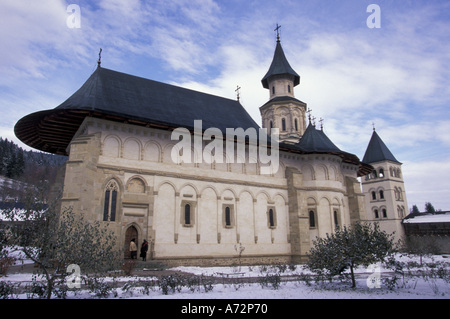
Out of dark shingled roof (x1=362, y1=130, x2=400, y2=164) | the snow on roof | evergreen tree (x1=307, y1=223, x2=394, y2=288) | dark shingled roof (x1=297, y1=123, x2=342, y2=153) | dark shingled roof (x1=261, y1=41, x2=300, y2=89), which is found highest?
dark shingled roof (x1=261, y1=41, x2=300, y2=89)

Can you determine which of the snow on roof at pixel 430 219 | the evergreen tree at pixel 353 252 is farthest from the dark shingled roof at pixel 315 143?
the snow on roof at pixel 430 219

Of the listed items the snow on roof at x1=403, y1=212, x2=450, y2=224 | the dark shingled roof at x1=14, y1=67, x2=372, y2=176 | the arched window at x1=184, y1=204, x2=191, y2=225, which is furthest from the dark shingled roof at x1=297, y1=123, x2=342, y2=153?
the snow on roof at x1=403, y1=212, x2=450, y2=224

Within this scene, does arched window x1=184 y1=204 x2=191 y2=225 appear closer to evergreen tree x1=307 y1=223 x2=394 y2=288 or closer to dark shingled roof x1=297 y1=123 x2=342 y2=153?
evergreen tree x1=307 y1=223 x2=394 y2=288

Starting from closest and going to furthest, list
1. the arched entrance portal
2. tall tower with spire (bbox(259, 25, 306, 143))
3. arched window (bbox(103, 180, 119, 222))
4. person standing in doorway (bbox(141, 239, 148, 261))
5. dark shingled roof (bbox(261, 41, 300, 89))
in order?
1. arched window (bbox(103, 180, 119, 222))
2. person standing in doorway (bbox(141, 239, 148, 261))
3. the arched entrance portal
4. tall tower with spire (bbox(259, 25, 306, 143))
5. dark shingled roof (bbox(261, 41, 300, 89))

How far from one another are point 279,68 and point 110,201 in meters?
24.8

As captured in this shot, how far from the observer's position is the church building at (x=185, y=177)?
16875 mm

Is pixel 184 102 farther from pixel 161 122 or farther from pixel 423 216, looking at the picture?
pixel 423 216

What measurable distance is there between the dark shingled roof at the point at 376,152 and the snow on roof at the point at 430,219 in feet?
32.3

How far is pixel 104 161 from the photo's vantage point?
17062 millimetres

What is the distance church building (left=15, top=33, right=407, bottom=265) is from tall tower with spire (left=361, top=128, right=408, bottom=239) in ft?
85.2

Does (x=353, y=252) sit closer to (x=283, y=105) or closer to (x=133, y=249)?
(x=133, y=249)

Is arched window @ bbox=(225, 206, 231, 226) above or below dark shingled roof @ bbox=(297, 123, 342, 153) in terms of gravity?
below

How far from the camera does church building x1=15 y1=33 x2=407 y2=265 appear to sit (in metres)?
16.9
